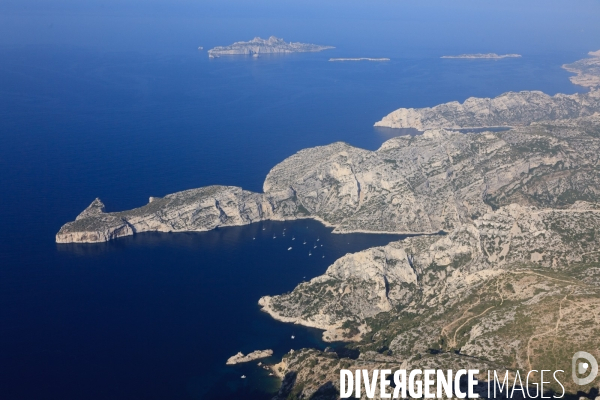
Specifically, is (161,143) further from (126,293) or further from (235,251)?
(126,293)

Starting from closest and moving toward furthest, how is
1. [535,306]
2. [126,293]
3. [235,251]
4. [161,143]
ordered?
[535,306]
[126,293]
[235,251]
[161,143]

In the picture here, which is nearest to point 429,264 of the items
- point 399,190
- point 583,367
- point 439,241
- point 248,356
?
point 439,241

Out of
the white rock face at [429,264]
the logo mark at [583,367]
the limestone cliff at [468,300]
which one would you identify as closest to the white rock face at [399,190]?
the limestone cliff at [468,300]

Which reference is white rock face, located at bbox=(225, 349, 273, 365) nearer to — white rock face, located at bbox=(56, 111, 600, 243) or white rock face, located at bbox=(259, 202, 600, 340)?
white rock face, located at bbox=(259, 202, 600, 340)

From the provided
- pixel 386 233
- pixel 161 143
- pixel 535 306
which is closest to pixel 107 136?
pixel 161 143

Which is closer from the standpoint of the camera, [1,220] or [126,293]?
[126,293]
